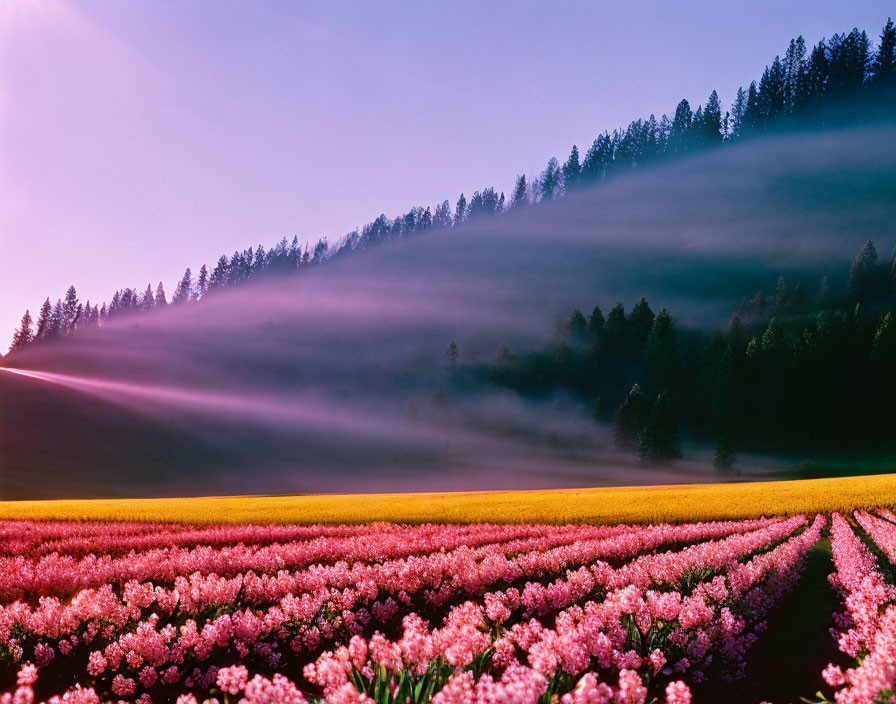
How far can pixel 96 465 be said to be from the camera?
83.3 meters

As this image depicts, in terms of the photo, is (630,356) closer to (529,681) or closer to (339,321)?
(339,321)

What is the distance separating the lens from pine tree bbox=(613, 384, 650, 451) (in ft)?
270

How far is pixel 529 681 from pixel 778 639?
7978mm

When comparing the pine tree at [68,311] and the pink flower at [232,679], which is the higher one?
the pine tree at [68,311]

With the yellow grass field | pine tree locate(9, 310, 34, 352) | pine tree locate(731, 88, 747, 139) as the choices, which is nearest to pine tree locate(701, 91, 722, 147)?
pine tree locate(731, 88, 747, 139)

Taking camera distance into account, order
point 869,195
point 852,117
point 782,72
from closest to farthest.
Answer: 1. point 869,195
2. point 852,117
3. point 782,72

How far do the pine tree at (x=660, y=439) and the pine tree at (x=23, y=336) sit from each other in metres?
177

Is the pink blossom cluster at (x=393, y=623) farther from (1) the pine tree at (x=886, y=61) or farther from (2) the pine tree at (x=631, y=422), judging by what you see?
(1) the pine tree at (x=886, y=61)

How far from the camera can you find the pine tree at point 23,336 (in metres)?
158

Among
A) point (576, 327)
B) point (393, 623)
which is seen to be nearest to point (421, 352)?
point (576, 327)

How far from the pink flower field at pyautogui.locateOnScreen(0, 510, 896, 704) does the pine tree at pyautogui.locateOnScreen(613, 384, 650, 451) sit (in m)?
71.2

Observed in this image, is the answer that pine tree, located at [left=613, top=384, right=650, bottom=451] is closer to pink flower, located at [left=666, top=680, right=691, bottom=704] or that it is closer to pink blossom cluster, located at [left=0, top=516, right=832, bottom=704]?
pink blossom cluster, located at [left=0, top=516, right=832, bottom=704]

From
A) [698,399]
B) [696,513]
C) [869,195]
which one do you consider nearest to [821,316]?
[698,399]

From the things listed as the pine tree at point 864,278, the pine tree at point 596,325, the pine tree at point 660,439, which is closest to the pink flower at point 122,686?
the pine tree at point 660,439
